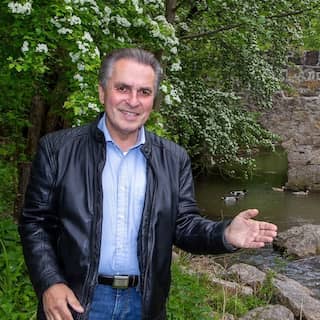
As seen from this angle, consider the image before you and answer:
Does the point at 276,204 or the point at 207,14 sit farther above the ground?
the point at 207,14

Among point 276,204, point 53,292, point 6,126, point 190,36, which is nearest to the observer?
point 53,292

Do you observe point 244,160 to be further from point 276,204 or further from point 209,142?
point 276,204

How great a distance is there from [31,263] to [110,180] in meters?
0.36

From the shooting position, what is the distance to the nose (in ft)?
6.95

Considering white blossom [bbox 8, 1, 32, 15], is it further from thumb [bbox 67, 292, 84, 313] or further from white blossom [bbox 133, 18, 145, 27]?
thumb [bbox 67, 292, 84, 313]

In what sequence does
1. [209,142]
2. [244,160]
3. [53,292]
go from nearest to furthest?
[53,292], [209,142], [244,160]

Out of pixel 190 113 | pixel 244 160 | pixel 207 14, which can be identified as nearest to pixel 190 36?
pixel 207 14

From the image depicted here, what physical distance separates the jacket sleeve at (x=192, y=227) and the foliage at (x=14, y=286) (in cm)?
166

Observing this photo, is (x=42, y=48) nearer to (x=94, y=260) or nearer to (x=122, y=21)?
(x=122, y=21)

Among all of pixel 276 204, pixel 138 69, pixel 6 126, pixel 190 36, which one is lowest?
pixel 276 204

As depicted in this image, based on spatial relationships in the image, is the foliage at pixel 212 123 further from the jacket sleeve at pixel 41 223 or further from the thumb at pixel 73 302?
the thumb at pixel 73 302

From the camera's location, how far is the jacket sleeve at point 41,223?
206cm

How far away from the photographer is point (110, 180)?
212 cm

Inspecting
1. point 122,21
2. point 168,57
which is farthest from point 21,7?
point 168,57
